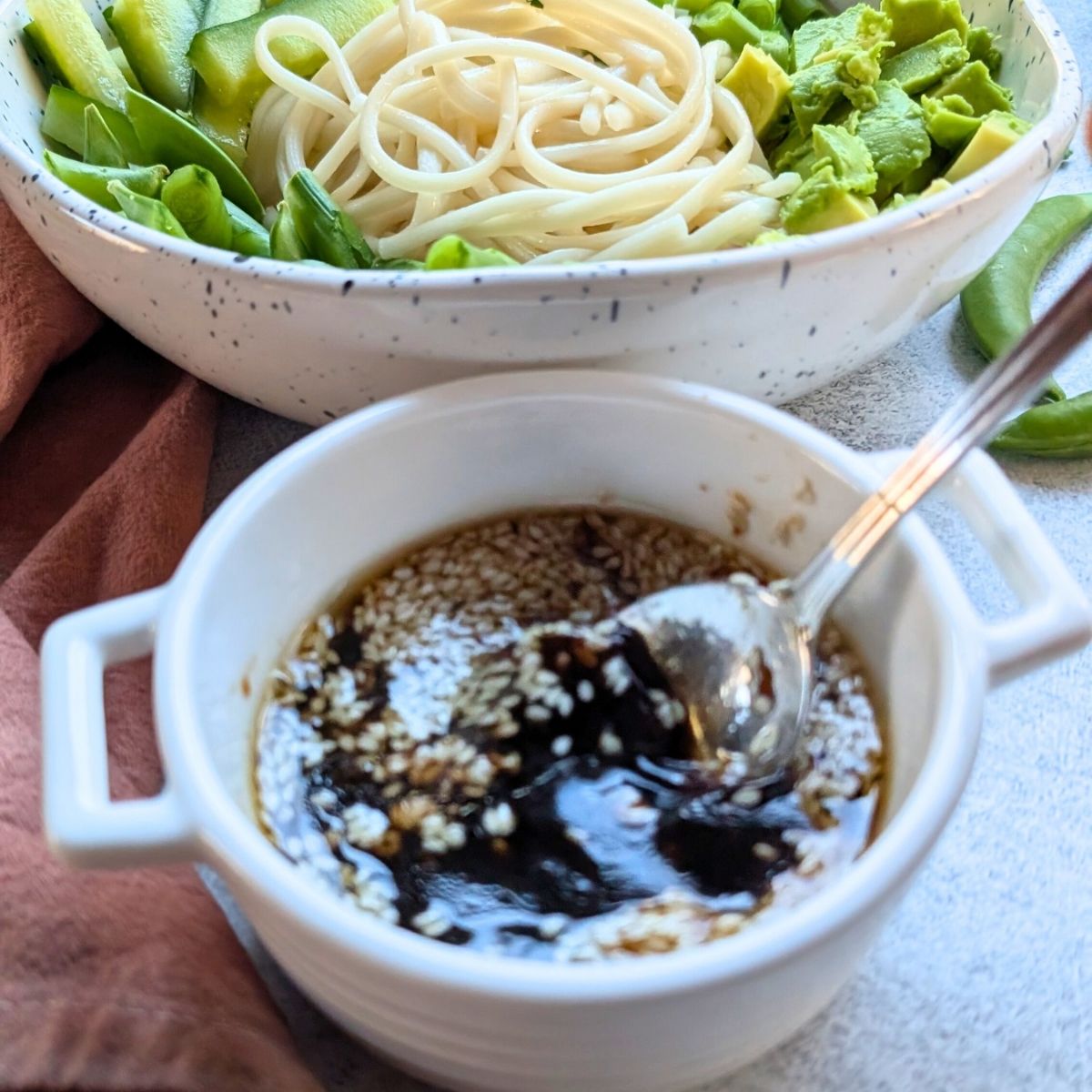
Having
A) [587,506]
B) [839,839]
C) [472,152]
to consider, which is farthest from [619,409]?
[472,152]

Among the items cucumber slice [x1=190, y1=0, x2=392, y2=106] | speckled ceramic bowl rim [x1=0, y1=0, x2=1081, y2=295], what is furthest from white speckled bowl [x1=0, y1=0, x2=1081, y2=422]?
cucumber slice [x1=190, y1=0, x2=392, y2=106]

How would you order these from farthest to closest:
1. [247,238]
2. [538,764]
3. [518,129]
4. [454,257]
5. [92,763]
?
Answer: [518,129] < [247,238] < [454,257] < [538,764] < [92,763]

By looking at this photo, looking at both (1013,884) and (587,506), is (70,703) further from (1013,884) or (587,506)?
(1013,884)

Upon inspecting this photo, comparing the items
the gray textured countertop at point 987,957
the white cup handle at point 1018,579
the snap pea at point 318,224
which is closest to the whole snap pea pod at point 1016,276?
the gray textured countertop at point 987,957

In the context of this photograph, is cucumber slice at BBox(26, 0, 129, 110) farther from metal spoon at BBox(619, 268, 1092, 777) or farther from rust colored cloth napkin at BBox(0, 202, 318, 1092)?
metal spoon at BBox(619, 268, 1092, 777)

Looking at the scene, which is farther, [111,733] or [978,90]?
[978,90]

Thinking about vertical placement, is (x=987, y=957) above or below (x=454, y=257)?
below

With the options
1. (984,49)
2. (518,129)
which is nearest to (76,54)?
(518,129)

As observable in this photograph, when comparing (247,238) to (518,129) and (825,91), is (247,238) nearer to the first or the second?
(518,129)
